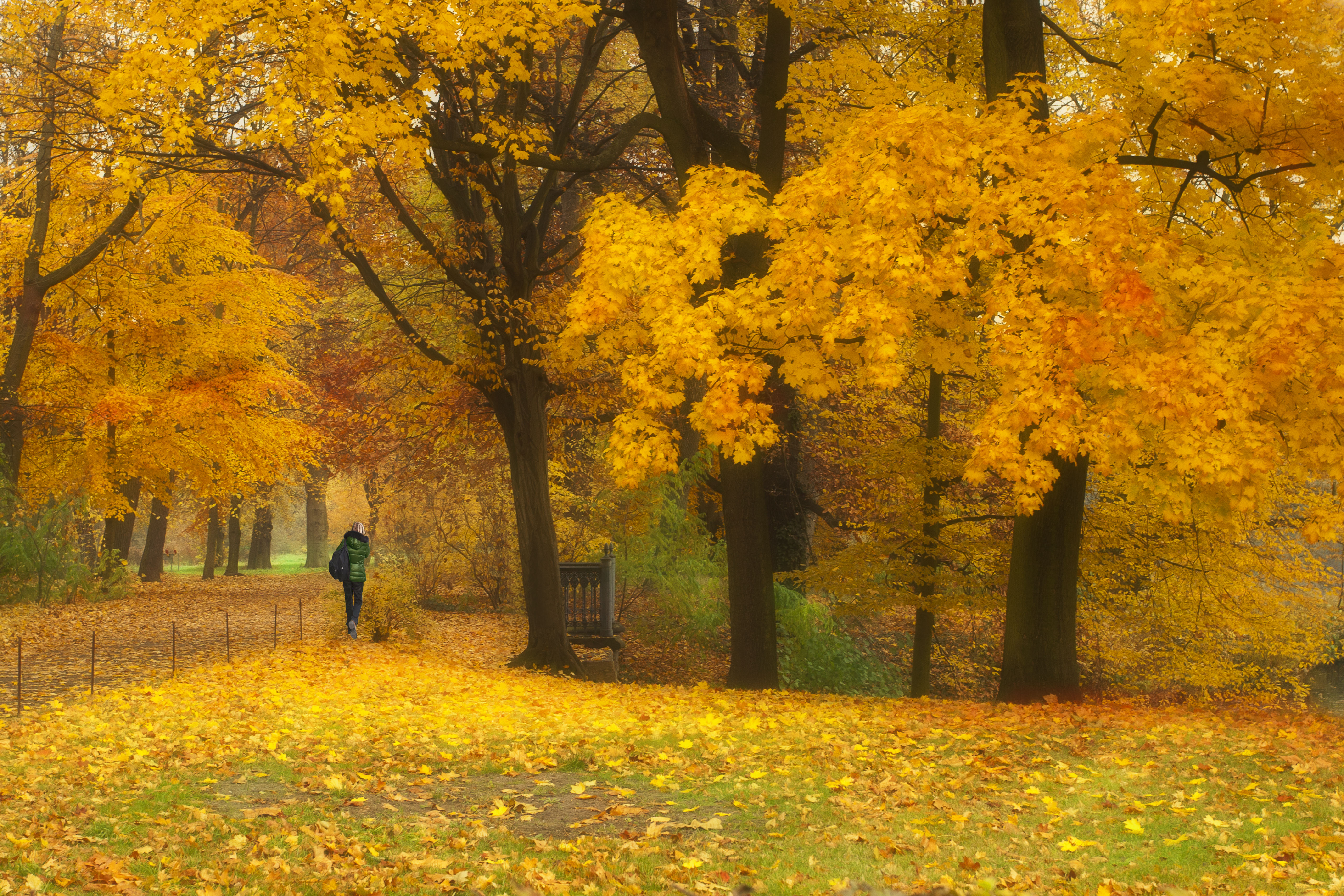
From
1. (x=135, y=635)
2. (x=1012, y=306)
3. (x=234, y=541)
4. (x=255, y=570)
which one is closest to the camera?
(x=1012, y=306)

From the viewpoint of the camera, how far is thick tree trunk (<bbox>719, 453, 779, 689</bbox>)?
39.1ft

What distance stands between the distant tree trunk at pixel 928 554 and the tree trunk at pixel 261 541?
3167 centimetres

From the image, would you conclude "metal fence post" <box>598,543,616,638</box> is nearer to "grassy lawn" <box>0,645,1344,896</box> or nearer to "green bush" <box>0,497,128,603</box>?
"grassy lawn" <box>0,645,1344,896</box>

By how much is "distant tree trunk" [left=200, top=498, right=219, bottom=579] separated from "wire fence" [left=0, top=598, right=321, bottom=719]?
15030 millimetres

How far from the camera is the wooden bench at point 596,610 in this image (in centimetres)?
1691

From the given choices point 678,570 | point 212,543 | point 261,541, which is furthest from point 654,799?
point 261,541

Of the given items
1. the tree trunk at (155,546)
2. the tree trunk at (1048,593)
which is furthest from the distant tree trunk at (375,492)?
the tree trunk at (1048,593)

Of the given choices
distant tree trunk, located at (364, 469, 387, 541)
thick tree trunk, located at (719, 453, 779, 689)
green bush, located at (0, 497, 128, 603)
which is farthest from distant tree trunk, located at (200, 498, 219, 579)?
thick tree trunk, located at (719, 453, 779, 689)

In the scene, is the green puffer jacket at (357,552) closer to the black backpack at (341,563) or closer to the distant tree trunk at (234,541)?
the black backpack at (341,563)

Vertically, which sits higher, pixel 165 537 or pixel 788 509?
pixel 788 509

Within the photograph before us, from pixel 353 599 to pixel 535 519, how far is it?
9.89ft

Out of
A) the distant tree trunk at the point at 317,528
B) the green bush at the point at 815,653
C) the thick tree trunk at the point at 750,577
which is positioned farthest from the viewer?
the distant tree trunk at the point at 317,528

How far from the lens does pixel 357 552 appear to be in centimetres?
1451

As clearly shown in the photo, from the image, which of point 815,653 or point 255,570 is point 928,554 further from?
point 255,570
